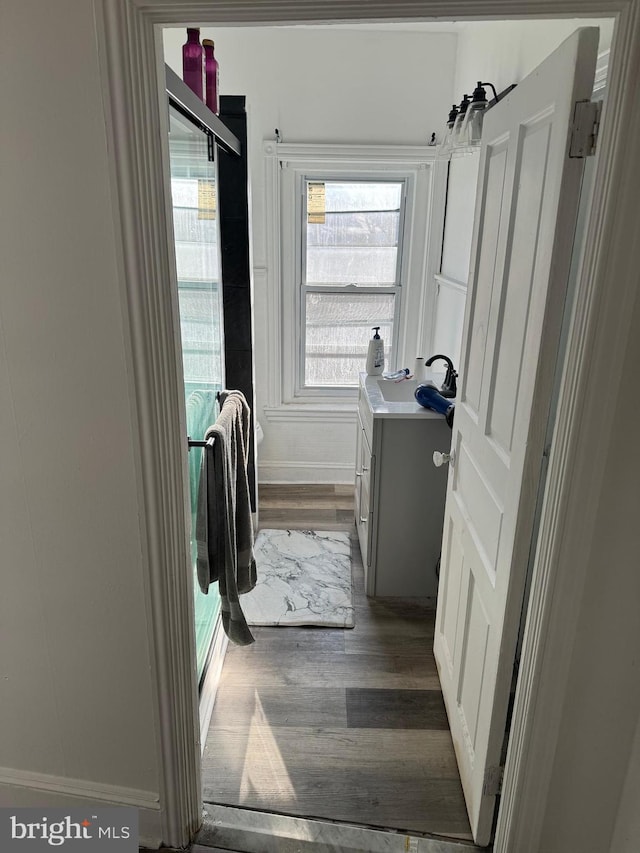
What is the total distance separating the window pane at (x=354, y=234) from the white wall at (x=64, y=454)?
2.55m

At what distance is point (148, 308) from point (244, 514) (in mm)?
1006

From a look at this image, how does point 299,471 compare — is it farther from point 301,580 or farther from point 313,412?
point 301,580

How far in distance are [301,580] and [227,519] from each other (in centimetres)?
110

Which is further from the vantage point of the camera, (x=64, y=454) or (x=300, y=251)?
(x=300, y=251)

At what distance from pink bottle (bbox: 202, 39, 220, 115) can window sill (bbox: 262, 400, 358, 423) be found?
1.98 metres

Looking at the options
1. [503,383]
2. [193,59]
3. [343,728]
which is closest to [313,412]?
[343,728]

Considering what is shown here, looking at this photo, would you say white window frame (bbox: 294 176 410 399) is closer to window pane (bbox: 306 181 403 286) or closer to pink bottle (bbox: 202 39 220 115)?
window pane (bbox: 306 181 403 286)

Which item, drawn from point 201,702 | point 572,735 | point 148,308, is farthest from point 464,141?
point 201,702

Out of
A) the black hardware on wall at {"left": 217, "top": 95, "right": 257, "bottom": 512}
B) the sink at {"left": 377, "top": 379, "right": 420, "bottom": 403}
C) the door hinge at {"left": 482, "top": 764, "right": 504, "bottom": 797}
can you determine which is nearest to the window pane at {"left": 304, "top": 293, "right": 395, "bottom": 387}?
the sink at {"left": 377, "top": 379, "right": 420, "bottom": 403}

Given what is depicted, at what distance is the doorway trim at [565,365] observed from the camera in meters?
1.01

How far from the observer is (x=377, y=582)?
2721 mm

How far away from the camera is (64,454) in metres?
1.29

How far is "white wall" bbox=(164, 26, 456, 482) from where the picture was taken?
10.3ft

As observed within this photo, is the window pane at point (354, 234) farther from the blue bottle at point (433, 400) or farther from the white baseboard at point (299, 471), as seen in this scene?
the blue bottle at point (433, 400)
